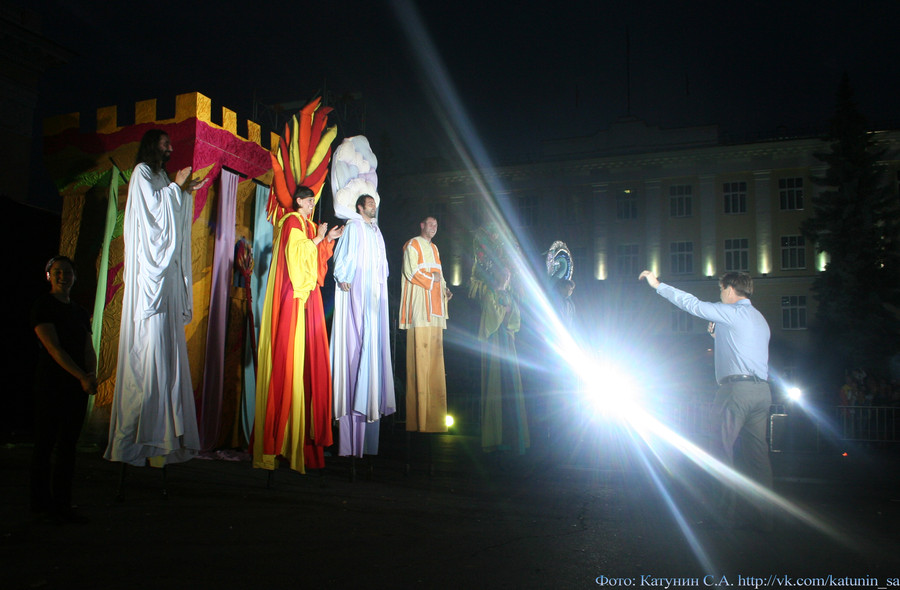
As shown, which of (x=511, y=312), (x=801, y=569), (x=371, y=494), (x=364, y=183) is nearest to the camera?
(x=801, y=569)

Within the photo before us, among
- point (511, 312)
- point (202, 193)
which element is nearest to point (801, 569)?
point (511, 312)

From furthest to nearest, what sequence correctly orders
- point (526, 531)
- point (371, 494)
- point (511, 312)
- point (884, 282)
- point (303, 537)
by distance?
1. point (884, 282)
2. point (511, 312)
3. point (371, 494)
4. point (526, 531)
5. point (303, 537)

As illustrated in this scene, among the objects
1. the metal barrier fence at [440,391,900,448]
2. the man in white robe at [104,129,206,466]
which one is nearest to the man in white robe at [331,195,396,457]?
the man in white robe at [104,129,206,466]

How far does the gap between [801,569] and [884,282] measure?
30.4 meters

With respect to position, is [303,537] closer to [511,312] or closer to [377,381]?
[377,381]

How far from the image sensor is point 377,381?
7605mm

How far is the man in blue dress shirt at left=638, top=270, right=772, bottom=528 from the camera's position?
5.75 m

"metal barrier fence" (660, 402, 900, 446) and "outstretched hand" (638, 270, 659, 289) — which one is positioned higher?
"outstretched hand" (638, 270, 659, 289)

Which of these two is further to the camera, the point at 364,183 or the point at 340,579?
the point at 364,183

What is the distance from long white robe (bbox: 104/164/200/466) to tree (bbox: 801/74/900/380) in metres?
30.0

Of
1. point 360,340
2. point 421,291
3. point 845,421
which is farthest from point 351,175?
point 845,421

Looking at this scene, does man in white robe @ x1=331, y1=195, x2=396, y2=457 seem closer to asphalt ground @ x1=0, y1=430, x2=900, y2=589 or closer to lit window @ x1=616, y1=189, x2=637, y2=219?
asphalt ground @ x1=0, y1=430, x2=900, y2=589

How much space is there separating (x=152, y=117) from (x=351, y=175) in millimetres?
2327

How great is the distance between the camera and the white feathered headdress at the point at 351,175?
25.8 feet
